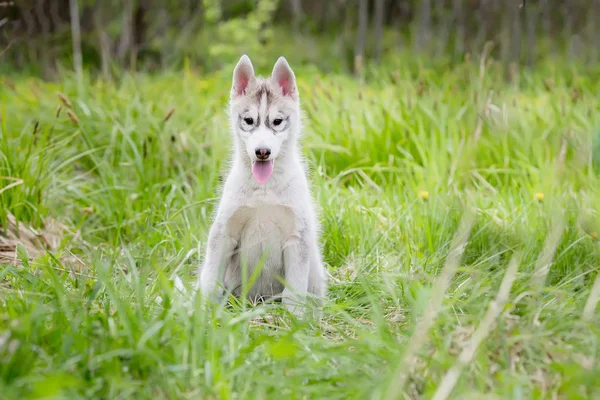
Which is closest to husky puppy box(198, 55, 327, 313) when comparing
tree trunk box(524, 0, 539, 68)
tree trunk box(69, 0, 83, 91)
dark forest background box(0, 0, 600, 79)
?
tree trunk box(69, 0, 83, 91)

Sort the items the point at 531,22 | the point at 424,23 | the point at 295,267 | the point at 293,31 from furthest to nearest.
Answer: the point at 293,31 → the point at 424,23 → the point at 531,22 → the point at 295,267

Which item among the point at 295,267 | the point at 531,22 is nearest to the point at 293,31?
the point at 531,22

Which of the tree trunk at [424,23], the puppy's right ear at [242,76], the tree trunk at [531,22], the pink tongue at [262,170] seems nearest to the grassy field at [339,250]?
the pink tongue at [262,170]

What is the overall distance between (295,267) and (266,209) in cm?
31

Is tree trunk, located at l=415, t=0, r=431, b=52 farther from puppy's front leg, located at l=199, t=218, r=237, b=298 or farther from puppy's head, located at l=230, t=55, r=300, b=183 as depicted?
puppy's front leg, located at l=199, t=218, r=237, b=298

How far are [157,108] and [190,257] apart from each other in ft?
7.34

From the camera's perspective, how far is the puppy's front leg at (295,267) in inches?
124

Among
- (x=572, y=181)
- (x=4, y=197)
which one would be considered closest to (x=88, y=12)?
(x=4, y=197)

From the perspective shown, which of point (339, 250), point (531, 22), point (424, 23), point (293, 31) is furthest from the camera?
point (293, 31)

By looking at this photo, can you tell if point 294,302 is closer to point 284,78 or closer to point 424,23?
point 284,78

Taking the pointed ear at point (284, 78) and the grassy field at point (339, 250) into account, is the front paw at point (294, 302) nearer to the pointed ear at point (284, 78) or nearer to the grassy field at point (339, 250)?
the grassy field at point (339, 250)

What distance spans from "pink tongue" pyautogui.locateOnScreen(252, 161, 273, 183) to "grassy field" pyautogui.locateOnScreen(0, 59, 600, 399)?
627 mm

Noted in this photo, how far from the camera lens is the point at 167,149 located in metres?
5.04

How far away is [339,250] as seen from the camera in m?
4.03
